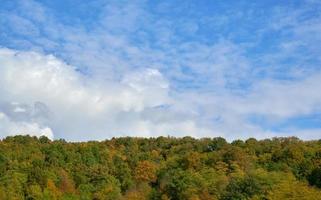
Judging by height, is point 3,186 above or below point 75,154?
below

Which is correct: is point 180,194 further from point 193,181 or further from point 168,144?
point 168,144

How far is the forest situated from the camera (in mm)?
95694

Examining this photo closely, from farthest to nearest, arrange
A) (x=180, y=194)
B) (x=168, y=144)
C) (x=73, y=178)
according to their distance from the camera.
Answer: (x=168, y=144), (x=73, y=178), (x=180, y=194)

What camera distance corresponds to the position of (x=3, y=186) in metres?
103

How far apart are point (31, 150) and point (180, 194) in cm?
3895

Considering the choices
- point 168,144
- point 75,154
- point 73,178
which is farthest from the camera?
point 168,144

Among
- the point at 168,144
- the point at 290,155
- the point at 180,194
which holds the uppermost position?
the point at 168,144

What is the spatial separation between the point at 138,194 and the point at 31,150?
27.3 m

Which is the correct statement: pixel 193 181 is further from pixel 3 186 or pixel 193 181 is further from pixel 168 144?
pixel 168 144

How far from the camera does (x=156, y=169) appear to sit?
12056 centimetres

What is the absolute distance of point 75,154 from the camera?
122125 millimetres

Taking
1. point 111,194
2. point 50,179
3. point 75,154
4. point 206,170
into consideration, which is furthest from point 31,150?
point 206,170

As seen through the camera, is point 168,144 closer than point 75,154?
No

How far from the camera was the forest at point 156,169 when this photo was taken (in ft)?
314
